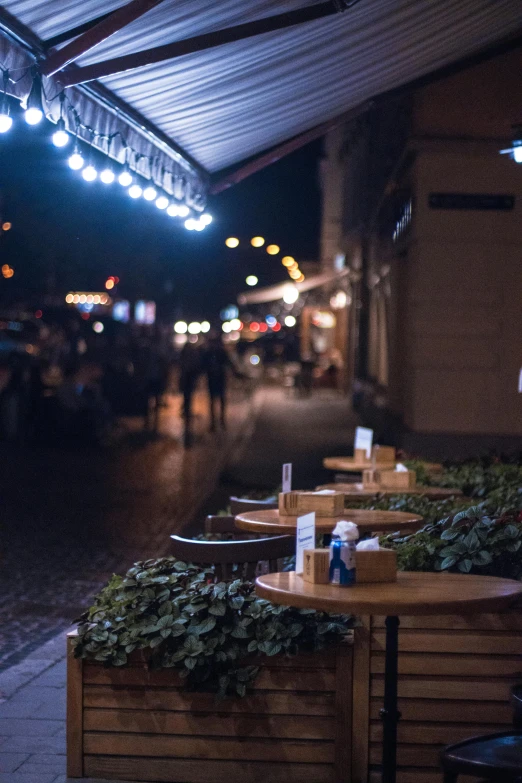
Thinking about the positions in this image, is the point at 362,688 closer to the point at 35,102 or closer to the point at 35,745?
the point at 35,745

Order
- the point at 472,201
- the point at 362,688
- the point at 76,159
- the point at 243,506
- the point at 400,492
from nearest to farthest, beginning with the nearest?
the point at 362,688 → the point at 243,506 → the point at 400,492 → the point at 76,159 → the point at 472,201

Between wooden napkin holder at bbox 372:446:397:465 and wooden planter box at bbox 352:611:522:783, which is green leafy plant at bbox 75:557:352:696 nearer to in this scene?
wooden planter box at bbox 352:611:522:783

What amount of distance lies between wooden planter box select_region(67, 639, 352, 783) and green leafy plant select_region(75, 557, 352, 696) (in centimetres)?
6

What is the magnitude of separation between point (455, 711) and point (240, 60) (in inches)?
198

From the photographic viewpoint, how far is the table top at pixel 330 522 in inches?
239

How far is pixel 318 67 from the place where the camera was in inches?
353

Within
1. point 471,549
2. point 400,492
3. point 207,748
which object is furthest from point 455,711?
point 400,492

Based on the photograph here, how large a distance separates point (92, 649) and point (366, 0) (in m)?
4.86

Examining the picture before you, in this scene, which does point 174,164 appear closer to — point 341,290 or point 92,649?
point 92,649

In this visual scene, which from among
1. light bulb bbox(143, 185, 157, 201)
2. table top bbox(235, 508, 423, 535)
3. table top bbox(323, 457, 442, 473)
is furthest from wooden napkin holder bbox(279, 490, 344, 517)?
light bulb bbox(143, 185, 157, 201)

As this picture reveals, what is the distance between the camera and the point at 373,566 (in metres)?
4.23

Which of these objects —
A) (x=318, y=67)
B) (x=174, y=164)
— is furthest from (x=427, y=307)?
(x=318, y=67)

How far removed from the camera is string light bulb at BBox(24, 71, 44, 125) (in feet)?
21.9

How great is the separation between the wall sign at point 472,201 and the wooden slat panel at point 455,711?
9383 mm
